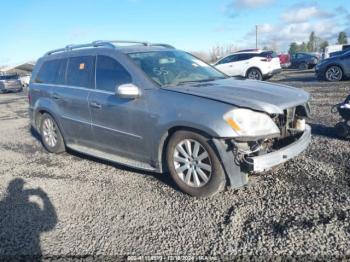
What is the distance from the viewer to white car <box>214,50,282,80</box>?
1820 cm

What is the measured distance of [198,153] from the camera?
4105mm

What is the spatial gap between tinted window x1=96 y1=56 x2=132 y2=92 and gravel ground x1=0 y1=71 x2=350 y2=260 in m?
1.29

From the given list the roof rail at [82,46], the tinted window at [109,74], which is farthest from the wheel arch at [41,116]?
the tinted window at [109,74]

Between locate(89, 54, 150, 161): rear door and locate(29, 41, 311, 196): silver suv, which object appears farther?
locate(89, 54, 150, 161): rear door

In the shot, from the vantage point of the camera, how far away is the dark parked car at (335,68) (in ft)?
49.7

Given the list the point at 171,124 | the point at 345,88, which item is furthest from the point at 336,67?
the point at 171,124

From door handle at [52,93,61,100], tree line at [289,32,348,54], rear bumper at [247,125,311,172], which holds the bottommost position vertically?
rear bumper at [247,125,311,172]

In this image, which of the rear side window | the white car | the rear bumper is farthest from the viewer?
the white car

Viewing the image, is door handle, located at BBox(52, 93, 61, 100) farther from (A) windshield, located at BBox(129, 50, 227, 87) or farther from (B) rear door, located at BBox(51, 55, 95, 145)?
(A) windshield, located at BBox(129, 50, 227, 87)

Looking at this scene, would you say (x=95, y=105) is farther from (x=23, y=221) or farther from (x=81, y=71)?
(x=23, y=221)

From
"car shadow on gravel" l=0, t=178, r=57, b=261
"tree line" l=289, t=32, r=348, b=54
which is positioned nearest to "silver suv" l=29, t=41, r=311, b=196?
"car shadow on gravel" l=0, t=178, r=57, b=261

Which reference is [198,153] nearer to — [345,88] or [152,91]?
[152,91]

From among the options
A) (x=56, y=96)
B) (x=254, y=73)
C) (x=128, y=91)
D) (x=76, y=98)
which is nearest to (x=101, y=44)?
(x=76, y=98)

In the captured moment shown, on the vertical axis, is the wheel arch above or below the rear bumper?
above
